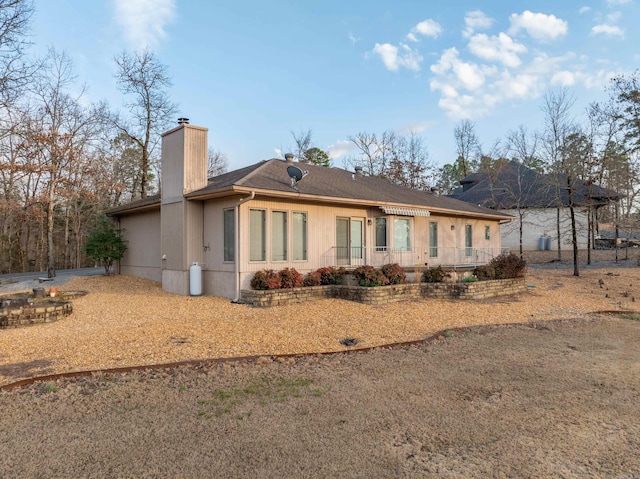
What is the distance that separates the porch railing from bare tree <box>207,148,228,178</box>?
77.1 feet

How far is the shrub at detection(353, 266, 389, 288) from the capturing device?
34.9ft

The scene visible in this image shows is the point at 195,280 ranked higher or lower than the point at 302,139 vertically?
lower

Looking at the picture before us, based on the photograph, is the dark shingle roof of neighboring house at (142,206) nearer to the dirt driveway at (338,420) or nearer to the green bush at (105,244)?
the green bush at (105,244)

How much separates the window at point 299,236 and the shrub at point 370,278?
1687 millimetres

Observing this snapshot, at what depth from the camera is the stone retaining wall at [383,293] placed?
9.70 metres

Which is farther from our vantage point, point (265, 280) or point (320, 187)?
point (320, 187)

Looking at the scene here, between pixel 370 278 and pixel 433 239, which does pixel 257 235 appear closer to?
pixel 370 278

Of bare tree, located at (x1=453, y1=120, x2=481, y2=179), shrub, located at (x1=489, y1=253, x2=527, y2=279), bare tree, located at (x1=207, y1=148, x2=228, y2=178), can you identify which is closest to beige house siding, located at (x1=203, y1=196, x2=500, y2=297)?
Result: shrub, located at (x1=489, y1=253, x2=527, y2=279)

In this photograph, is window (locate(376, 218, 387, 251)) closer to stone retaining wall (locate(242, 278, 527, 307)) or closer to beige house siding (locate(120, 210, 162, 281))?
stone retaining wall (locate(242, 278, 527, 307))

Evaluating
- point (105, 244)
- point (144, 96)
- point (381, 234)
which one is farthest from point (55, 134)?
point (381, 234)

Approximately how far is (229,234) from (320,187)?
135 inches

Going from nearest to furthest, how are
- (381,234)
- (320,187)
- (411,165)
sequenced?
(320,187) → (381,234) → (411,165)

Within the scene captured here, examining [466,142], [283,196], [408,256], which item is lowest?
[408,256]

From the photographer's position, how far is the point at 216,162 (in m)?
34.8
